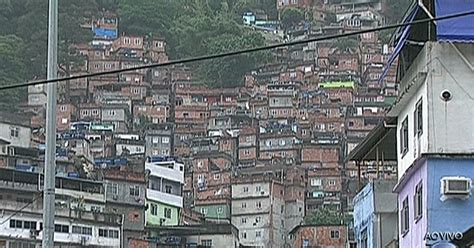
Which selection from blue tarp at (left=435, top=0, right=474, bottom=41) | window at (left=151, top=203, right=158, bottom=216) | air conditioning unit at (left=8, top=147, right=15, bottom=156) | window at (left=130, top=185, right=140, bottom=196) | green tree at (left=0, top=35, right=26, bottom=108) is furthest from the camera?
green tree at (left=0, top=35, right=26, bottom=108)

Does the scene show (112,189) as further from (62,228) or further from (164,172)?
(164,172)

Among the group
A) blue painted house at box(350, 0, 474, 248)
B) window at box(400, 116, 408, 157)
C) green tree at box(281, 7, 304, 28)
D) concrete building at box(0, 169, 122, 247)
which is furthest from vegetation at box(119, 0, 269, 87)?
blue painted house at box(350, 0, 474, 248)

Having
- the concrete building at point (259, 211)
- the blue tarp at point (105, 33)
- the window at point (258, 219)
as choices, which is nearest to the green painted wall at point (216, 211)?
the concrete building at point (259, 211)

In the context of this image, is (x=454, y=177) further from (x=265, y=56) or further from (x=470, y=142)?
(x=265, y=56)

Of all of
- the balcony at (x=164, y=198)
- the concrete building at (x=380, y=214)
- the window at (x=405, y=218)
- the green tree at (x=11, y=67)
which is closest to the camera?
the window at (x=405, y=218)

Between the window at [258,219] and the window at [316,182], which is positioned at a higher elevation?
the window at [316,182]

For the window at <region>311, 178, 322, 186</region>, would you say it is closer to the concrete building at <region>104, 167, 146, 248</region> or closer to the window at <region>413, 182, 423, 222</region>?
the concrete building at <region>104, 167, 146, 248</region>

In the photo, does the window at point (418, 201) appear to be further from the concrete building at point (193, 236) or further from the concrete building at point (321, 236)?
the concrete building at point (321, 236)
